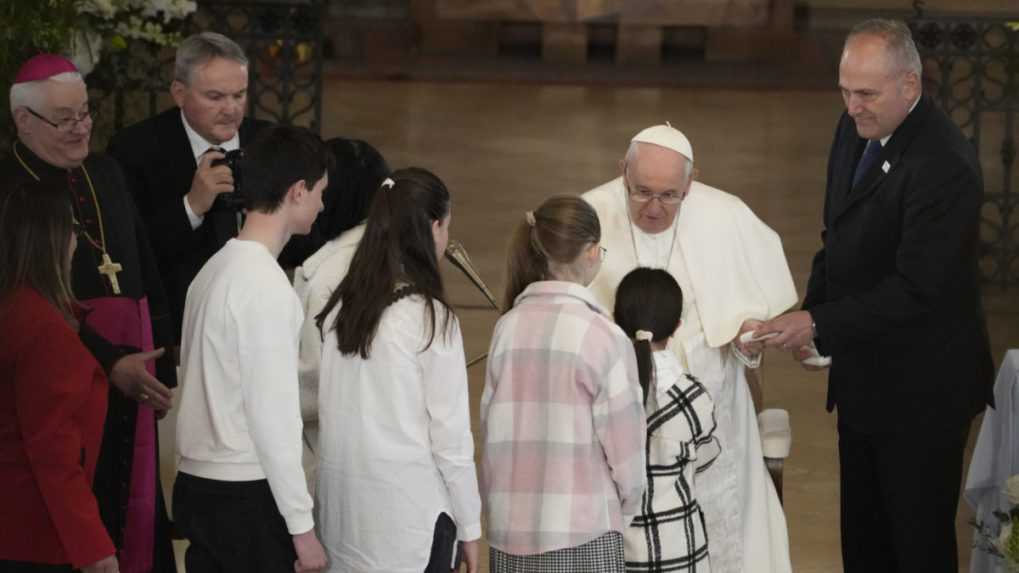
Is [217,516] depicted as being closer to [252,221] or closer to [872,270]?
[252,221]

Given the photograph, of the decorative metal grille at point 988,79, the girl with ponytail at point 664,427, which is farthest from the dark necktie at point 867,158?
the decorative metal grille at point 988,79

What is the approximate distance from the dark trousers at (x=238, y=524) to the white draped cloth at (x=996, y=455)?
2215 mm

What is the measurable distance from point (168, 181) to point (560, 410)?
1.74 meters

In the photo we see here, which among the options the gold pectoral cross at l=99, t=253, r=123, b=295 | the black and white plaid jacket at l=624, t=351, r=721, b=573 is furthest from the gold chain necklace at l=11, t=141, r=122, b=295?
the black and white plaid jacket at l=624, t=351, r=721, b=573

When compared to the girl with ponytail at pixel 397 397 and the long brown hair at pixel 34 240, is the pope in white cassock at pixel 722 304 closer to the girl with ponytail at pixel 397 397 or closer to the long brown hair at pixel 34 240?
the girl with ponytail at pixel 397 397

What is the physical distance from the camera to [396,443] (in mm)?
3744

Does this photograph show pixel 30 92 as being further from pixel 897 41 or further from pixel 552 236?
pixel 897 41

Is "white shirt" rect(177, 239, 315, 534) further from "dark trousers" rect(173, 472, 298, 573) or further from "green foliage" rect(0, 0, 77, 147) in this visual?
"green foliage" rect(0, 0, 77, 147)

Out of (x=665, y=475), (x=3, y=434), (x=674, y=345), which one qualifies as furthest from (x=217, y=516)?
(x=674, y=345)

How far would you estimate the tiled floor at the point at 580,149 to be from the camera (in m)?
9.01

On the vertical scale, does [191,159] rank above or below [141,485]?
above

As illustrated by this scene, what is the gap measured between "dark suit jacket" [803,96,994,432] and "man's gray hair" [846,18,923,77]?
0.46 feet

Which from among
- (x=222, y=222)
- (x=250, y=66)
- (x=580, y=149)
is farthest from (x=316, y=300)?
(x=580, y=149)

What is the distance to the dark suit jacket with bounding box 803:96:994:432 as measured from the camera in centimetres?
456
